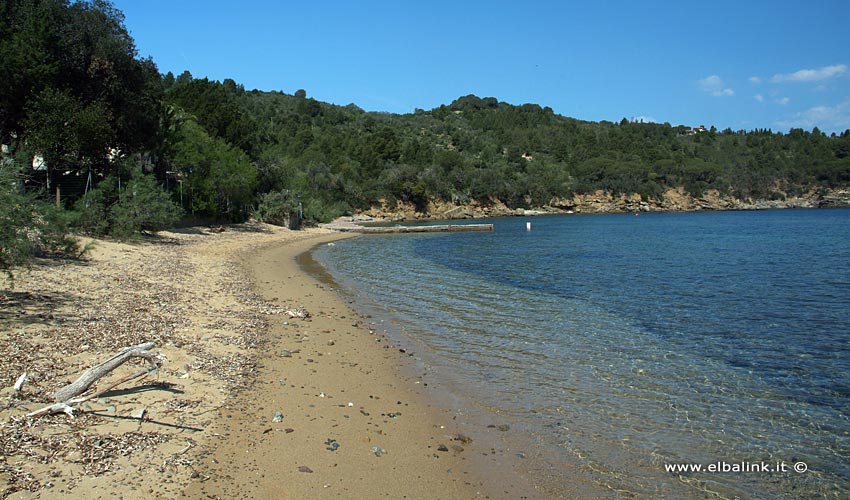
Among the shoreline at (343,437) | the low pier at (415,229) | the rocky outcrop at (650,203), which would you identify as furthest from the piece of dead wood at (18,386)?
the rocky outcrop at (650,203)

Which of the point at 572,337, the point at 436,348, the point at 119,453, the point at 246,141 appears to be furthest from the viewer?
the point at 246,141

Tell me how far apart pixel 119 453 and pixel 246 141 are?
48.8m

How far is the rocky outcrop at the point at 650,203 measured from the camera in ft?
345

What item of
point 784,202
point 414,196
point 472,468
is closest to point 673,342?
point 472,468

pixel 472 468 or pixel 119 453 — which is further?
pixel 472 468

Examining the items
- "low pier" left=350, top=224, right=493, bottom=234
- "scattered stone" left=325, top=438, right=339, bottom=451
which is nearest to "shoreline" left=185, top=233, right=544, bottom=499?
→ "scattered stone" left=325, top=438, right=339, bottom=451

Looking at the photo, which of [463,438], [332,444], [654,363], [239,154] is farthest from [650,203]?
[332,444]

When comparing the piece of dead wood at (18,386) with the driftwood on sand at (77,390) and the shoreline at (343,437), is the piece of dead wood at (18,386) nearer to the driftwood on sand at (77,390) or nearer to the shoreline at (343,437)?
the driftwood on sand at (77,390)

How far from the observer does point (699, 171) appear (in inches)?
4938

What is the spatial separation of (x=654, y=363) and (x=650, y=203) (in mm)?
120394

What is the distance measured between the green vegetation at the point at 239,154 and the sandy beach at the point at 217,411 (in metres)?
2.51

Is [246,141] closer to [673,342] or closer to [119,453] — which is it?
[673,342]

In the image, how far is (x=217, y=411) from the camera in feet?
22.6

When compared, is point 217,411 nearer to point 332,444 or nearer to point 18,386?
point 332,444
